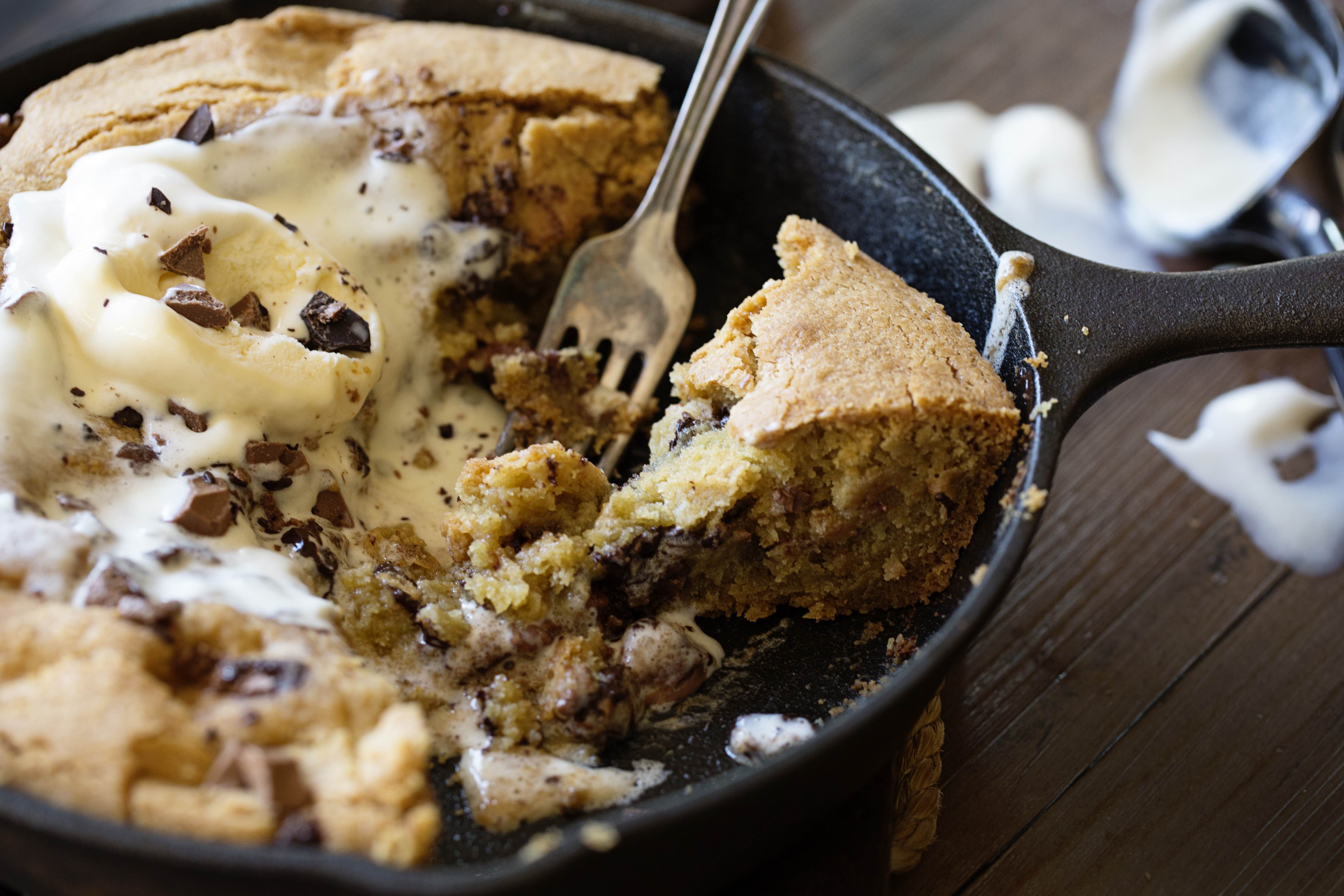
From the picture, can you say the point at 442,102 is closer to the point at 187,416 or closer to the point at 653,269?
the point at 653,269

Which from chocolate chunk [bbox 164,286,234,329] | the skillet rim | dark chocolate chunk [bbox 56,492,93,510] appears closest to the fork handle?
the skillet rim

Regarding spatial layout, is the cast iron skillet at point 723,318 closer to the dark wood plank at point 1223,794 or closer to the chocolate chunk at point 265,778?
the chocolate chunk at point 265,778

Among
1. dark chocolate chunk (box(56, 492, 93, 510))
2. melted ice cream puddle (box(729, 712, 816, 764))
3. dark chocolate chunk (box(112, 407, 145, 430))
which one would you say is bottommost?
melted ice cream puddle (box(729, 712, 816, 764))

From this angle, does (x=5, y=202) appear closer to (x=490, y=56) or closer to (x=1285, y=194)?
(x=490, y=56)

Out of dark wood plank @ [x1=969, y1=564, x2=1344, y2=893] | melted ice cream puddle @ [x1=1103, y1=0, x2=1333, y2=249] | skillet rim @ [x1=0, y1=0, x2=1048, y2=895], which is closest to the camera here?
skillet rim @ [x1=0, y1=0, x2=1048, y2=895]

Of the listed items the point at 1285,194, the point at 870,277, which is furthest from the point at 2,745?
the point at 1285,194

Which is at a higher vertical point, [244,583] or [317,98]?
[317,98]

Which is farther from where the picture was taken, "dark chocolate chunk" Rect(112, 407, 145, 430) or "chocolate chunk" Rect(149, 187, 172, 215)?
"chocolate chunk" Rect(149, 187, 172, 215)

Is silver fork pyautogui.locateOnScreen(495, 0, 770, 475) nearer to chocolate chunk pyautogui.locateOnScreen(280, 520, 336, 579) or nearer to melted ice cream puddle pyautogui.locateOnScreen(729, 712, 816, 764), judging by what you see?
chocolate chunk pyautogui.locateOnScreen(280, 520, 336, 579)
